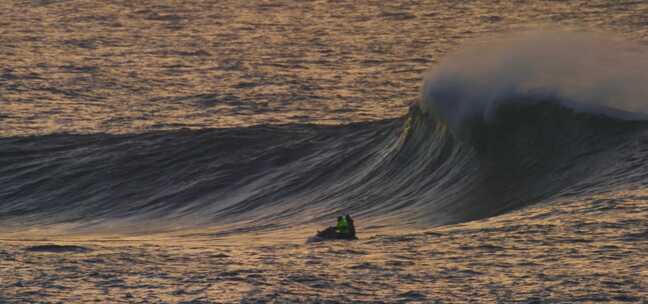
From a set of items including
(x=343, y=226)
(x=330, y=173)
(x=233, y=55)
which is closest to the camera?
(x=343, y=226)

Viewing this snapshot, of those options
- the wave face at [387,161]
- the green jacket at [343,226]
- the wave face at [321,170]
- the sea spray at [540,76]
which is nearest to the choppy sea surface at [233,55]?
the wave face at [321,170]

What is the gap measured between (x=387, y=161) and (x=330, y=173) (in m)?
1.25

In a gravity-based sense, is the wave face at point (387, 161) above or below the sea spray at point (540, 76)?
below

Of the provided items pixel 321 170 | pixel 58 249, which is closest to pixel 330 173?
pixel 321 170

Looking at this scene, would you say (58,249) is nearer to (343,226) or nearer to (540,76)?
(343,226)

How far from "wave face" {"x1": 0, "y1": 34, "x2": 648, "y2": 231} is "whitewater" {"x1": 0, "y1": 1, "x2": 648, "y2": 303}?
0.16ft

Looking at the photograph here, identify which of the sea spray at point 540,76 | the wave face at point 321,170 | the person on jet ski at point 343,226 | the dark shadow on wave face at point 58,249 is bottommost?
the wave face at point 321,170

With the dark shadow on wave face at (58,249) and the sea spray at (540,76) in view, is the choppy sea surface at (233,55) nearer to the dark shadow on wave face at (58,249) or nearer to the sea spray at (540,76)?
the sea spray at (540,76)

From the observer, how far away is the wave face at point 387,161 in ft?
55.3

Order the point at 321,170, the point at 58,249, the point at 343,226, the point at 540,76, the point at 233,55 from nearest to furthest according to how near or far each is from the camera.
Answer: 1. the point at 58,249
2. the point at 343,226
3. the point at 540,76
4. the point at 321,170
5. the point at 233,55

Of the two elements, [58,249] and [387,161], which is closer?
[58,249]

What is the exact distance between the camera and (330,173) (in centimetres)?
2262

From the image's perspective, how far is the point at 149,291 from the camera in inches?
453

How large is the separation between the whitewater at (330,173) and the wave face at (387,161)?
5 centimetres
